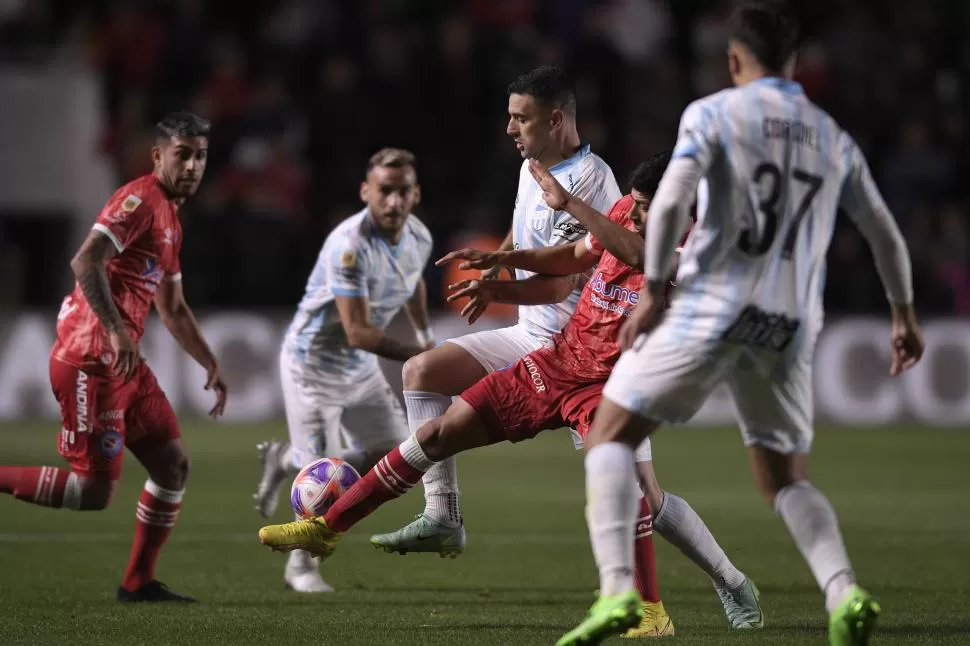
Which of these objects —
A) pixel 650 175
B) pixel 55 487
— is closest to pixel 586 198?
pixel 650 175

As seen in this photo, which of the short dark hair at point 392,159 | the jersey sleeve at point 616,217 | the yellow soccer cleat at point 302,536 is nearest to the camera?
the yellow soccer cleat at point 302,536

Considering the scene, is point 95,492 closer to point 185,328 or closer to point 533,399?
point 185,328

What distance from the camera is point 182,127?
24.3ft

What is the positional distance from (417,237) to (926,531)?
416 cm

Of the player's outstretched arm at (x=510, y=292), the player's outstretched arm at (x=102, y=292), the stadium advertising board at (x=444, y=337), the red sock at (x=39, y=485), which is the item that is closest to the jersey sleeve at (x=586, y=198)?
the player's outstretched arm at (x=510, y=292)

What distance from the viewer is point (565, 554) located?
358 inches

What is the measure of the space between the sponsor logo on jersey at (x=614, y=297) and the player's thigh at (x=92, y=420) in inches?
92.1

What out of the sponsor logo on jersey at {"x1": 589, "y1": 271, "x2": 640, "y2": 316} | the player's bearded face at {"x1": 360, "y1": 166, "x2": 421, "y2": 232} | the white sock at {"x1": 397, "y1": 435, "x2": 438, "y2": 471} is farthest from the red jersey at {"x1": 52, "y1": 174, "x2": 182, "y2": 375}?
the sponsor logo on jersey at {"x1": 589, "y1": 271, "x2": 640, "y2": 316}

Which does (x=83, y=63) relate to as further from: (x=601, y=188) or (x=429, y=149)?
(x=601, y=188)

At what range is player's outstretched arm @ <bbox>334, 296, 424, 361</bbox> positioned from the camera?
7.79 metres

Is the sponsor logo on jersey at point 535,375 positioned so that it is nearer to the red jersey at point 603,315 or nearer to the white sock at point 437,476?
the red jersey at point 603,315

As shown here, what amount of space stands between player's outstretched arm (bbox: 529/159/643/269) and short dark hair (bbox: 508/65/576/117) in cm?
105

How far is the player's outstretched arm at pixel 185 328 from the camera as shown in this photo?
7848mm

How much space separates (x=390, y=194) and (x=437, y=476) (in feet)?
6.50
